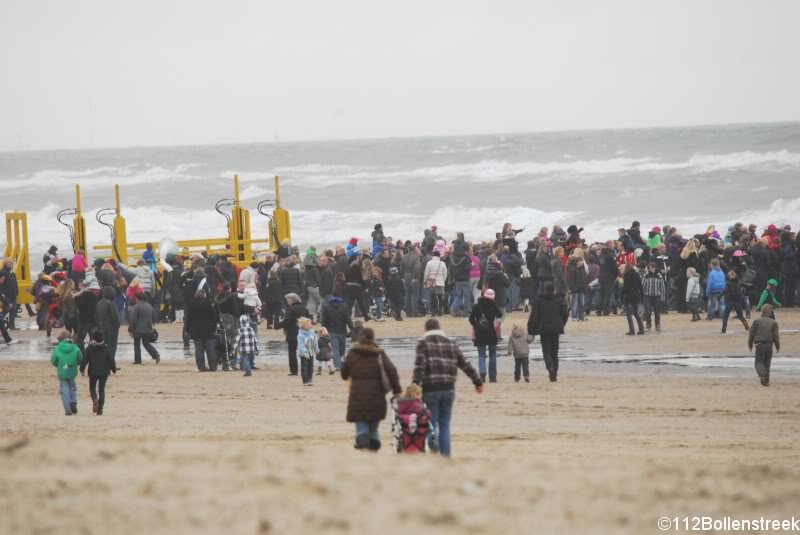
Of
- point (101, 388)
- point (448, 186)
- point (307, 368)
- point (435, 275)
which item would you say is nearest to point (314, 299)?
point (435, 275)

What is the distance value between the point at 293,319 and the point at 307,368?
4.41 ft

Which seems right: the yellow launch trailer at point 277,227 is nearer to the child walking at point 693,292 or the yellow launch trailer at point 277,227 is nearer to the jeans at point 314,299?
the jeans at point 314,299

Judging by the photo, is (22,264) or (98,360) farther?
(22,264)

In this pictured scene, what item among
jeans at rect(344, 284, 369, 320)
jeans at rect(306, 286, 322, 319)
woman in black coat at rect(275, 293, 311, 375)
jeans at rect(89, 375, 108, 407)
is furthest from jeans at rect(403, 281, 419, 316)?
jeans at rect(89, 375, 108, 407)

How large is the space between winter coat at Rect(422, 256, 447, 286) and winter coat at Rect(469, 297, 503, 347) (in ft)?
29.8

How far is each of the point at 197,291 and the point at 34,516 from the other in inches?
535

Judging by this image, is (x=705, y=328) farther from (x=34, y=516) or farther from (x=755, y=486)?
(x=34, y=516)

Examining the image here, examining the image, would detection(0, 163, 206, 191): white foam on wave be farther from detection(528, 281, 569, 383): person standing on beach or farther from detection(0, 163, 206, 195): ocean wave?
detection(528, 281, 569, 383): person standing on beach

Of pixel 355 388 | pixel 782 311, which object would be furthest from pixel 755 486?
pixel 782 311

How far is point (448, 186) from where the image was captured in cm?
9112

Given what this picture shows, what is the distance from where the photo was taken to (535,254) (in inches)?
1246

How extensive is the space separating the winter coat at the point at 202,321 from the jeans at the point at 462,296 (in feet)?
25.3

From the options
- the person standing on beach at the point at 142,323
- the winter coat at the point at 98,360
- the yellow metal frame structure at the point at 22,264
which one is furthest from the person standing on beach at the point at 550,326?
the yellow metal frame structure at the point at 22,264

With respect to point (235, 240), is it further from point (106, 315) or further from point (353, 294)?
point (106, 315)
